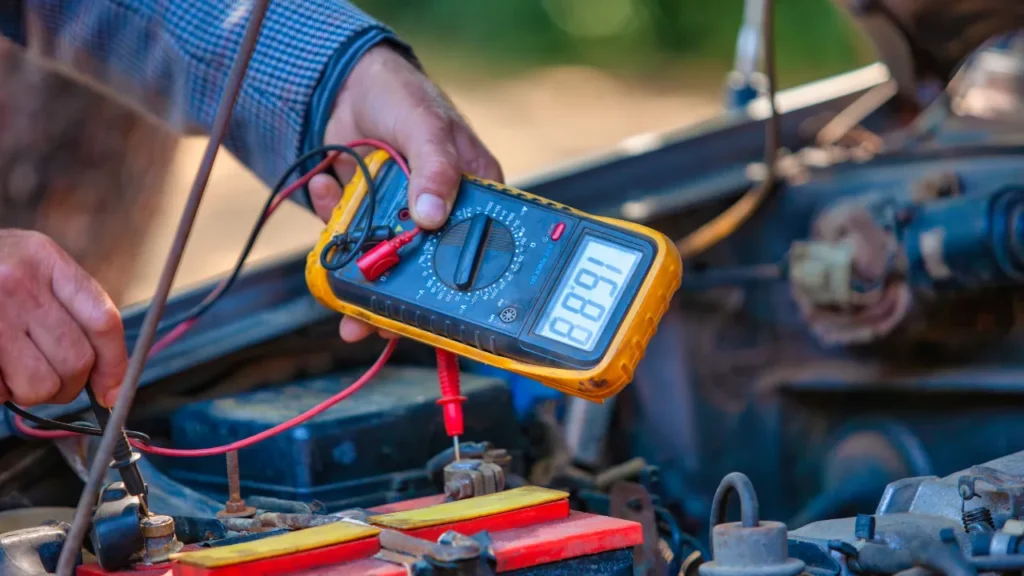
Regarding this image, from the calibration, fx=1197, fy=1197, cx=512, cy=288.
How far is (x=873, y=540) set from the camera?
80 cm

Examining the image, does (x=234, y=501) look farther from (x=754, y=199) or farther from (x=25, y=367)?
(x=754, y=199)

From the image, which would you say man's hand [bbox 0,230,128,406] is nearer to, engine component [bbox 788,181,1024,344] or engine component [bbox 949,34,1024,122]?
engine component [bbox 788,181,1024,344]

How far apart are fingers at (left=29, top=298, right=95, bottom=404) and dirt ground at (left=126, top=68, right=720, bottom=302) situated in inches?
122

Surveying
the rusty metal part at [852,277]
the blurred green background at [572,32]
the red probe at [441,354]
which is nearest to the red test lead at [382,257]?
the red probe at [441,354]

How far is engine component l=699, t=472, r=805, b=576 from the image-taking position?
2.33ft

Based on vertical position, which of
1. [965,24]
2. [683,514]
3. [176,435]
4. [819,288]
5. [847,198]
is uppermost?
[965,24]

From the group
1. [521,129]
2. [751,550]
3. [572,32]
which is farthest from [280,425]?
[572,32]

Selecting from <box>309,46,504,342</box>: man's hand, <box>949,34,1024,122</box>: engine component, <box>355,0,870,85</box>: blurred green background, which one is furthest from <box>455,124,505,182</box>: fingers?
<box>355,0,870,85</box>: blurred green background

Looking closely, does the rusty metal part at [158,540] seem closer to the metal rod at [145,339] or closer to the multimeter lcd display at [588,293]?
the metal rod at [145,339]

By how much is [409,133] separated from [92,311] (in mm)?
338

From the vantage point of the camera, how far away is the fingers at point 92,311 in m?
0.85

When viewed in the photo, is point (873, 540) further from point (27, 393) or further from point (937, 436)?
point (937, 436)

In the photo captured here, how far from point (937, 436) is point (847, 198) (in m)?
0.31

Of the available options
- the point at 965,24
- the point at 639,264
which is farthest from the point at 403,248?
the point at 965,24
